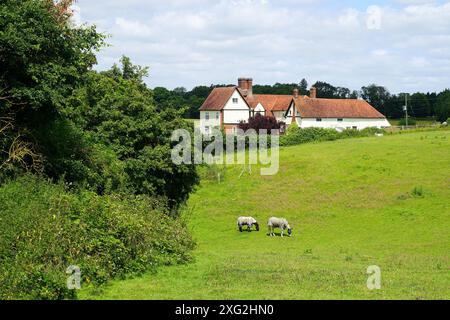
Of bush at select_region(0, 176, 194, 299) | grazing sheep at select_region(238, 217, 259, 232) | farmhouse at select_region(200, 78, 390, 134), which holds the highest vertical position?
farmhouse at select_region(200, 78, 390, 134)

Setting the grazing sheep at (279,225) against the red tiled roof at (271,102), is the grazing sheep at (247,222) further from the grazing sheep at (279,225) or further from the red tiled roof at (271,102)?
the red tiled roof at (271,102)

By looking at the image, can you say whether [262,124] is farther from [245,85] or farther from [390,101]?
[390,101]

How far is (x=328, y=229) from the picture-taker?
3791cm

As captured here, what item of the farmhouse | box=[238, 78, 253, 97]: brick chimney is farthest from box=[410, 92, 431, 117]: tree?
box=[238, 78, 253, 97]: brick chimney

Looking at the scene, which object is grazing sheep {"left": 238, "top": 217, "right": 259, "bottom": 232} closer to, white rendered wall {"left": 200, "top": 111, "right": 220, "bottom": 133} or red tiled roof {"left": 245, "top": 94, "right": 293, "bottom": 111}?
white rendered wall {"left": 200, "top": 111, "right": 220, "bottom": 133}

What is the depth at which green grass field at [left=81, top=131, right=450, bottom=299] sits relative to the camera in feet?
48.8

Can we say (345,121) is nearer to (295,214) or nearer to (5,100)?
(295,214)

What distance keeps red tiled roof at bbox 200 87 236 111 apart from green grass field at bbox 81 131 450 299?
118 ft

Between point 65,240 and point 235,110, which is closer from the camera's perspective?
point 65,240

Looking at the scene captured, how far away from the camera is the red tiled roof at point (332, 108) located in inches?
3935

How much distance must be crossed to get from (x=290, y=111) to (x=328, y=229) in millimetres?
66637

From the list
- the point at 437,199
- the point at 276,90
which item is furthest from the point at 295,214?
the point at 276,90

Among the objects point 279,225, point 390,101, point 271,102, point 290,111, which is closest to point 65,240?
point 279,225

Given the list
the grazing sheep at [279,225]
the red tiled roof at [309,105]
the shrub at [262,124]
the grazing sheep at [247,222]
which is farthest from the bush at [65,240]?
the red tiled roof at [309,105]
